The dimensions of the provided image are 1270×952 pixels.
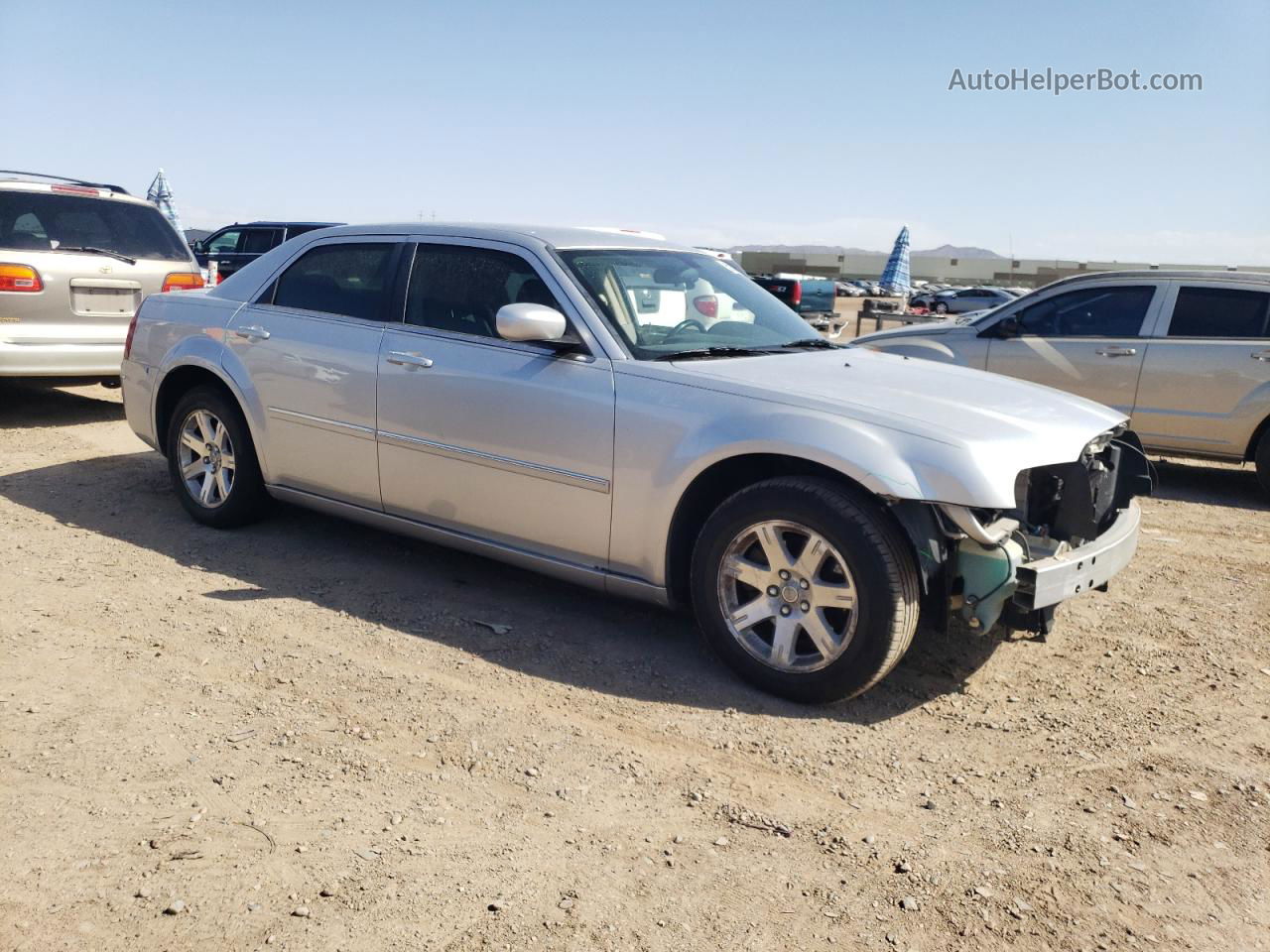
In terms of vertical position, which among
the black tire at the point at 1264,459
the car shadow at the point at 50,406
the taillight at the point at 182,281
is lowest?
the car shadow at the point at 50,406

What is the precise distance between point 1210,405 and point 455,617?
6.07 metres

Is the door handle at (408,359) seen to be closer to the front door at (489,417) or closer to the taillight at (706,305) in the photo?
the front door at (489,417)

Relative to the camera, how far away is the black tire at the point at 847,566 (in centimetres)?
369

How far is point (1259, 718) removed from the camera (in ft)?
13.1

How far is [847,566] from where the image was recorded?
3.75 meters

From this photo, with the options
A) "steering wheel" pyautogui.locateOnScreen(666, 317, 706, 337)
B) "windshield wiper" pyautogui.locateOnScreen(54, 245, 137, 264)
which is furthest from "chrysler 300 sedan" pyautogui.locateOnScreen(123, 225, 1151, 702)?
"windshield wiper" pyautogui.locateOnScreen(54, 245, 137, 264)

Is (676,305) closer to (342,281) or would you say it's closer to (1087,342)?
(342,281)

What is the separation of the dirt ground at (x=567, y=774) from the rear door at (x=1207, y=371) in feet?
10.1

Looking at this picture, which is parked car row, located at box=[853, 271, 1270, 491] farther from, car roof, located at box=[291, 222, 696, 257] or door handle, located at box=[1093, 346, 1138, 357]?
car roof, located at box=[291, 222, 696, 257]

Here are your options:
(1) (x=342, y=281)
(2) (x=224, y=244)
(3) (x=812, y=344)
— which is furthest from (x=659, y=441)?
(2) (x=224, y=244)

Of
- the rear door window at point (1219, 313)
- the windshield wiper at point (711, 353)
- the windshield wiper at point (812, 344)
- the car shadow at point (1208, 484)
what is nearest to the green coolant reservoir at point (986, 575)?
the windshield wiper at point (711, 353)

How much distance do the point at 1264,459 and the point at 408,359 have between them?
6.24 metres

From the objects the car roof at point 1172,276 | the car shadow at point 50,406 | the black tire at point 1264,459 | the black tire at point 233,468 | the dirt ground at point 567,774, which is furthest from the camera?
the car shadow at point 50,406

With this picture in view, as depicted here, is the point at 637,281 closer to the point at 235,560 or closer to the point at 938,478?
the point at 938,478
